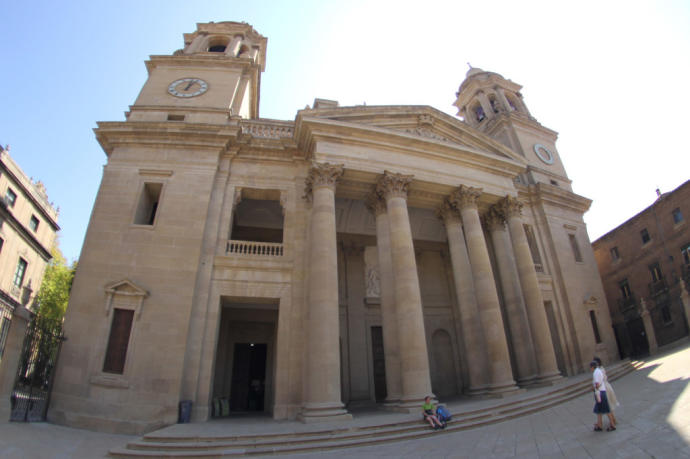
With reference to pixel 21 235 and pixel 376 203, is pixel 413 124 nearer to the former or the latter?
pixel 376 203

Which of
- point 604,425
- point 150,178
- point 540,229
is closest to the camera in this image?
point 604,425

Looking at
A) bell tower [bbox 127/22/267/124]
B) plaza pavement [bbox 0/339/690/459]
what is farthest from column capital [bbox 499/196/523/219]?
bell tower [bbox 127/22/267/124]

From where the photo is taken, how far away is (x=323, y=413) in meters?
10.7

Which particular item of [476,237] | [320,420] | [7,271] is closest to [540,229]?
[476,237]

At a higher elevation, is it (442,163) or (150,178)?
(442,163)

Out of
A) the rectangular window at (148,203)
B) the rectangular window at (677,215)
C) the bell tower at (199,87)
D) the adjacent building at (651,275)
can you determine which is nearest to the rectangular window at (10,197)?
the bell tower at (199,87)

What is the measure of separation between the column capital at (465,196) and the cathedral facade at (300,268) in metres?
0.06

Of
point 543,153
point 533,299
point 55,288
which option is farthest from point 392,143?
point 55,288

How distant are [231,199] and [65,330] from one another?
748cm

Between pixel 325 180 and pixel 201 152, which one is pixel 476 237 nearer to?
pixel 325 180

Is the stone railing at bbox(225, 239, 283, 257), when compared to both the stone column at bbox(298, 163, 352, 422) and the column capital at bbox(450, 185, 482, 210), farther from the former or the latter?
the column capital at bbox(450, 185, 482, 210)

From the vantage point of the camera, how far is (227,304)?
1594 cm

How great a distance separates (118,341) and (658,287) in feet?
107

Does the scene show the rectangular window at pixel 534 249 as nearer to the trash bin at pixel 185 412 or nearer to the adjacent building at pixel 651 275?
the adjacent building at pixel 651 275
